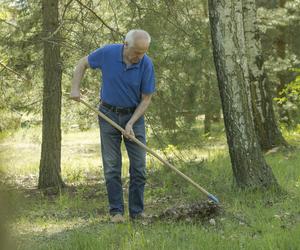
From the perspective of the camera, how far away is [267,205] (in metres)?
6.23

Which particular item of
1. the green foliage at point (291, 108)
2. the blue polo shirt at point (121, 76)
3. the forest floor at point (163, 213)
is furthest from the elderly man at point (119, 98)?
the green foliage at point (291, 108)

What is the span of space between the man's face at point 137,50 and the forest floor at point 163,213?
4.73 feet

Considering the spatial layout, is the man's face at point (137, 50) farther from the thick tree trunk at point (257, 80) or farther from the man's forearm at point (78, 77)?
the thick tree trunk at point (257, 80)

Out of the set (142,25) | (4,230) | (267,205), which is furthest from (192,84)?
(4,230)

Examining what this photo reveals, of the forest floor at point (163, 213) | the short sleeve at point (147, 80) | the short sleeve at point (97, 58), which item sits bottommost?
the forest floor at point (163, 213)

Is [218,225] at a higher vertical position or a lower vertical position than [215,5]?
lower

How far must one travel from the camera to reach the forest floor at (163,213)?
437 cm

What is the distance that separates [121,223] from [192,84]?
12.6 ft

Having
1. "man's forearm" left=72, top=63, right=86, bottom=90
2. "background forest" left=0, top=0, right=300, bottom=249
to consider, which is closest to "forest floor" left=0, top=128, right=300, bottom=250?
"background forest" left=0, top=0, right=300, bottom=249

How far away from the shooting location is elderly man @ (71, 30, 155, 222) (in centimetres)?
568

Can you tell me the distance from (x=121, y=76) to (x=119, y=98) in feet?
0.76

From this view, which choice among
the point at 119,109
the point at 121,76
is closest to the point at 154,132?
the point at 119,109

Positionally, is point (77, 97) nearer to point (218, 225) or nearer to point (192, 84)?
point (218, 225)

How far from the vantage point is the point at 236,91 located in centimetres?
664
